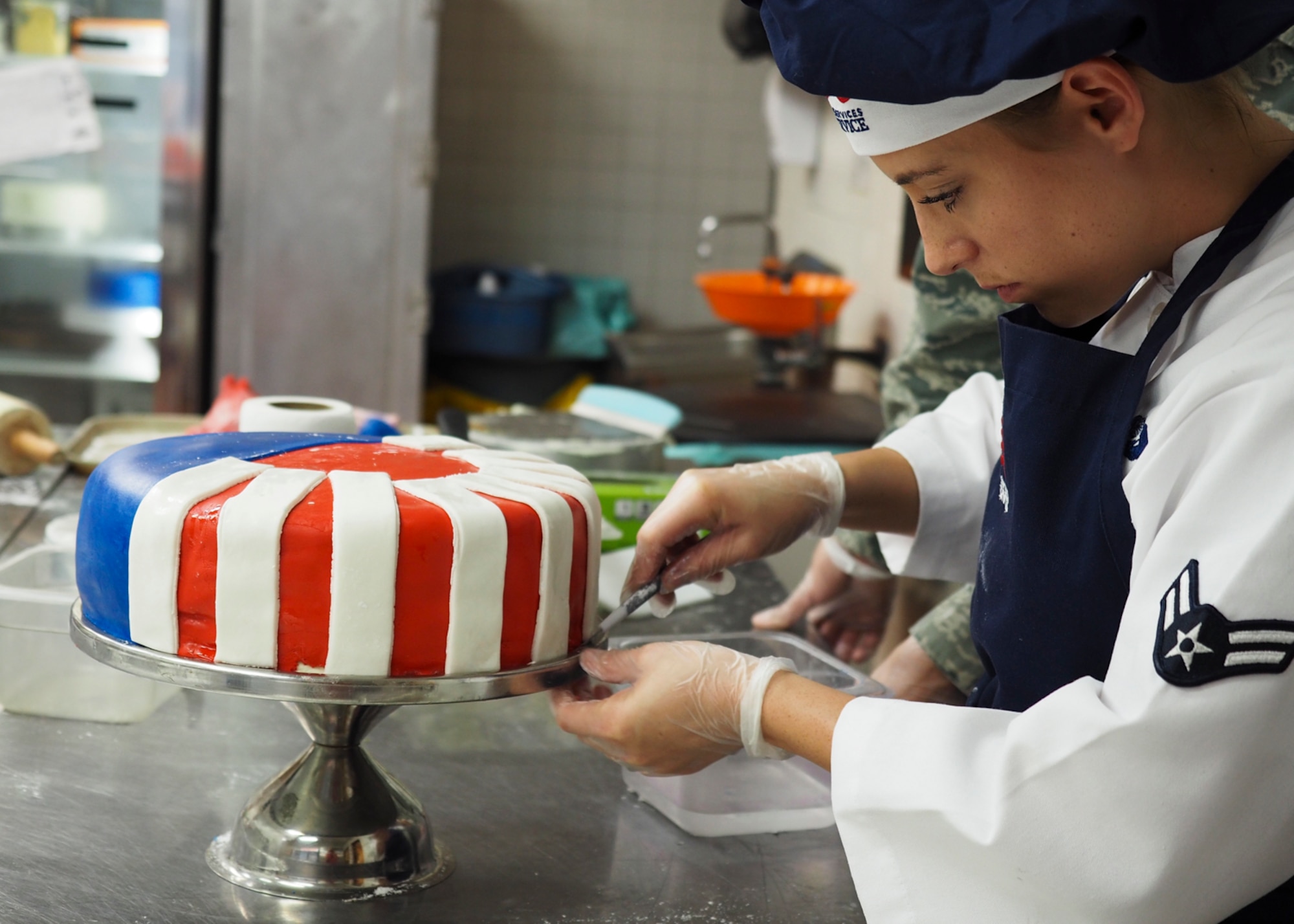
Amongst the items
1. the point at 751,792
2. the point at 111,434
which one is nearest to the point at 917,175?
the point at 751,792

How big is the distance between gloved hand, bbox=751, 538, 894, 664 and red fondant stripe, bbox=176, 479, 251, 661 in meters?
0.88

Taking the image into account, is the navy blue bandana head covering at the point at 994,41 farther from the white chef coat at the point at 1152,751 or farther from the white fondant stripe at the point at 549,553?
the white fondant stripe at the point at 549,553

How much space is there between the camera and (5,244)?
415 centimetres

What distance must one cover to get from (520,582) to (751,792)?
37 cm

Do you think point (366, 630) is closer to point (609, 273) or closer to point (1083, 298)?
point (1083, 298)

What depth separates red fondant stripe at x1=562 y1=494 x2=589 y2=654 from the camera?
1.05m

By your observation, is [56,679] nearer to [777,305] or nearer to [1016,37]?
[1016,37]

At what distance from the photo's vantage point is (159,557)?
945 mm

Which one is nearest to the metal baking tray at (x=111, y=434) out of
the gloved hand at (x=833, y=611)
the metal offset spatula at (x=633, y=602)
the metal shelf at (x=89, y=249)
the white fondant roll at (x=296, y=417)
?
the white fondant roll at (x=296, y=417)

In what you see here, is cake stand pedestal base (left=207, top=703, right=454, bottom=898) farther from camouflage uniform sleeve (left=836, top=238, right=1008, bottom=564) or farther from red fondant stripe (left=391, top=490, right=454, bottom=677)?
camouflage uniform sleeve (left=836, top=238, right=1008, bottom=564)

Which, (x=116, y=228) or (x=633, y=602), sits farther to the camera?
(x=116, y=228)

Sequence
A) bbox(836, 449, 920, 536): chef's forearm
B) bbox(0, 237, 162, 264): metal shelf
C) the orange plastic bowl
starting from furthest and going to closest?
bbox(0, 237, 162, 264): metal shelf → the orange plastic bowl → bbox(836, 449, 920, 536): chef's forearm

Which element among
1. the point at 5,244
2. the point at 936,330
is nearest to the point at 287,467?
the point at 936,330

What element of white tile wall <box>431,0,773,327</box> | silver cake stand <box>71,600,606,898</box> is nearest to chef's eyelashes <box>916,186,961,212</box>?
silver cake stand <box>71,600,606,898</box>
